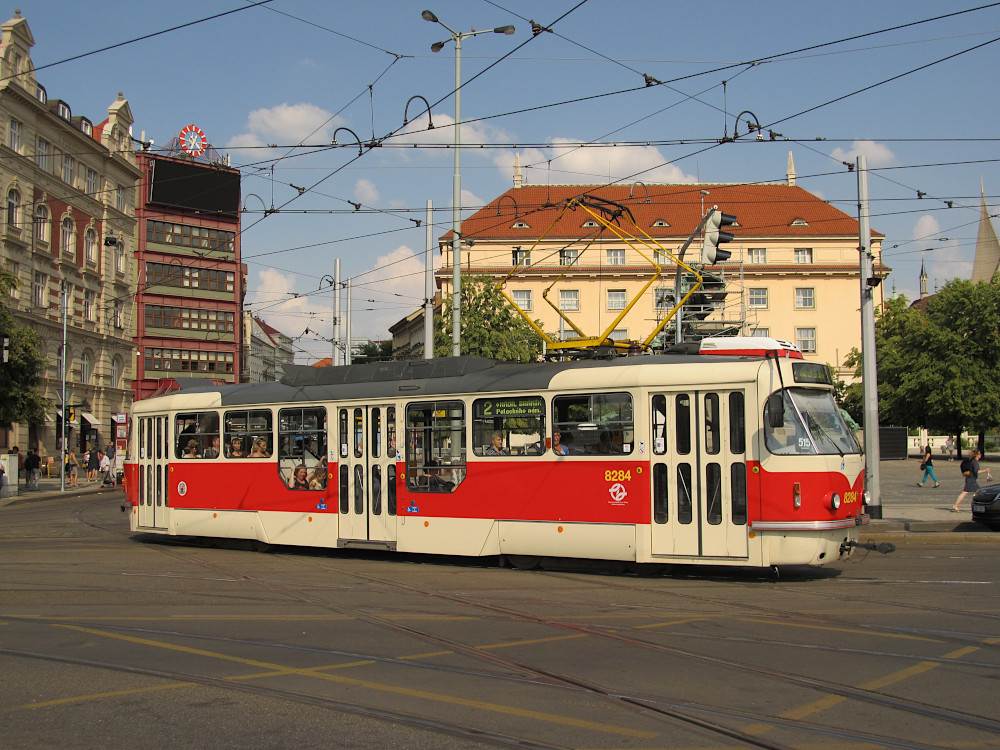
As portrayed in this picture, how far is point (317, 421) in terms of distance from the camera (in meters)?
15.6

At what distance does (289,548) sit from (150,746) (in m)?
12.0

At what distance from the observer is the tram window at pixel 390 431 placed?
14.7 meters

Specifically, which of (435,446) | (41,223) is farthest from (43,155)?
(435,446)

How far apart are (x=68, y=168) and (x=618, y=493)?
1966 inches

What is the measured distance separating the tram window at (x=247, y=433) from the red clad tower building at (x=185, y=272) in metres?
50.8

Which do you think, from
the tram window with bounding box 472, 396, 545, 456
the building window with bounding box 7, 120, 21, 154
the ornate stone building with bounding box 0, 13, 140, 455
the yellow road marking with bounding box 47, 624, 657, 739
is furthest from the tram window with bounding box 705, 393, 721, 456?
the building window with bounding box 7, 120, 21, 154

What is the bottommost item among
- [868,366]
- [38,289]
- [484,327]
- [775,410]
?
[775,410]

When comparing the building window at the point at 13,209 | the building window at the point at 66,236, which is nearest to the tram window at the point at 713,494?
the building window at the point at 13,209

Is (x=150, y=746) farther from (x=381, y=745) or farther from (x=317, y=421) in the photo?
(x=317, y=421)

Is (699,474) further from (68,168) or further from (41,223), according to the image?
(68,168)

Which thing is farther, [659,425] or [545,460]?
[545,460]

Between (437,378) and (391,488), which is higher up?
(437,378)

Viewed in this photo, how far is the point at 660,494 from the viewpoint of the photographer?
12219 millimetres

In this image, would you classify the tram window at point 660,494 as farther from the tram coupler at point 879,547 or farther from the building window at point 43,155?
the building window at point 43,155
